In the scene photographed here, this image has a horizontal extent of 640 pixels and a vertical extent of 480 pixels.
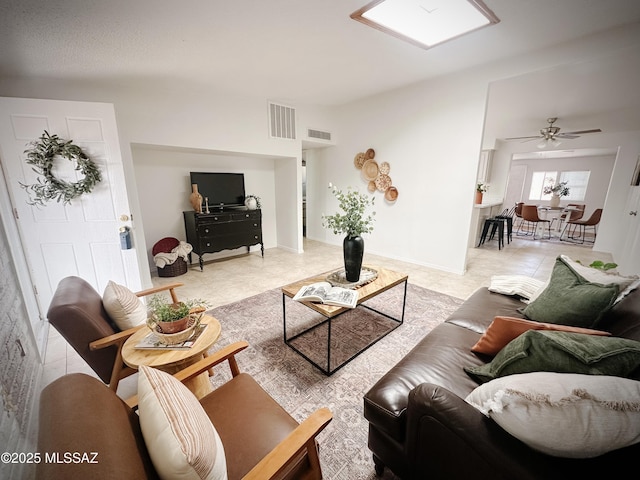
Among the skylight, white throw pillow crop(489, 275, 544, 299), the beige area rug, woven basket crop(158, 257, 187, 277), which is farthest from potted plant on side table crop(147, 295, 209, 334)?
woven basket crop(158, 257, 187, 277)

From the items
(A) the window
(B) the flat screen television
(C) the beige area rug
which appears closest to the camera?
(C) the beige area rug

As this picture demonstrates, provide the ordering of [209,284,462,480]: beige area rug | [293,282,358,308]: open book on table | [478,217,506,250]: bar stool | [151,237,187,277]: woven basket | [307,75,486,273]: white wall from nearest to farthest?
1. [209,284,462,480]: beige area rug
2. [293,282,358,308]: open book on table
3. [307,75,486,273]: white wall
4. [151,237,187,277]: woven basket
5. [478,217,506,250]: bar stool

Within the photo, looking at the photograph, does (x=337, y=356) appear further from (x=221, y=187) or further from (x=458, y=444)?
(x=221, y=187)

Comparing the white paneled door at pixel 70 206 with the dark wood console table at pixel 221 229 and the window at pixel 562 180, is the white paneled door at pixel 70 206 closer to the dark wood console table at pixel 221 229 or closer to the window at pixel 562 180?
the dark wood console table at pixel 221 229

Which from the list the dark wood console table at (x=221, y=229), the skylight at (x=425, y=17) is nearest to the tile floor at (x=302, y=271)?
the dark wood console table at (x=221, y=229)

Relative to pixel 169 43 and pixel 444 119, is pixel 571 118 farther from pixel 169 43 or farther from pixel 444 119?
pixel 169 43

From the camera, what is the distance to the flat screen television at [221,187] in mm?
4059

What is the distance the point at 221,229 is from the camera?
13.5 ft

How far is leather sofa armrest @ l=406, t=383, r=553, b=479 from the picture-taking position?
2.40 feet

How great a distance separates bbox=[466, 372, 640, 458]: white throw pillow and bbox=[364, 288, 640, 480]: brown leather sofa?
54 millimetres

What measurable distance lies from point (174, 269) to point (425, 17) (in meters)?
4.09

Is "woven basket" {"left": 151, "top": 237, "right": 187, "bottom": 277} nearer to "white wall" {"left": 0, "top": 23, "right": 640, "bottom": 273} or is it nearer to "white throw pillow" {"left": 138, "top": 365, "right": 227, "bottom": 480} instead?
"white wall" {"left": 0, "top": 23, "right": 640, "bottom": 273}

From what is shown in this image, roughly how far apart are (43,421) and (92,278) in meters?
2.72

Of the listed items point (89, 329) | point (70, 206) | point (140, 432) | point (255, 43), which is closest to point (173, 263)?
point (70, 206)
